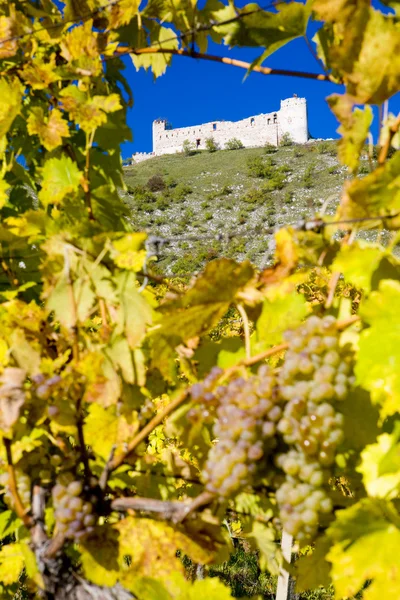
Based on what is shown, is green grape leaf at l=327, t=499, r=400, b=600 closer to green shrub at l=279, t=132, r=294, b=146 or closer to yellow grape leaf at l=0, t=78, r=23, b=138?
yellow grape leaf at l=0, t=78, r=23, b=138

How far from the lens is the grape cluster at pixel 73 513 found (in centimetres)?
82

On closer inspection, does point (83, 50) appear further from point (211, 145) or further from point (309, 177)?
point (211, 145)

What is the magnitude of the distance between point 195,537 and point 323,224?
1.85 feet

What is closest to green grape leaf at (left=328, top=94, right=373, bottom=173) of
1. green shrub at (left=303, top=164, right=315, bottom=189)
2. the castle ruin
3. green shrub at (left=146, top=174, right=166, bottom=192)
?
green shrub at (left=303, top=164, right=315, bottom=189)

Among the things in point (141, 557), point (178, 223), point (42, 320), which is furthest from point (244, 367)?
point (178, 223)

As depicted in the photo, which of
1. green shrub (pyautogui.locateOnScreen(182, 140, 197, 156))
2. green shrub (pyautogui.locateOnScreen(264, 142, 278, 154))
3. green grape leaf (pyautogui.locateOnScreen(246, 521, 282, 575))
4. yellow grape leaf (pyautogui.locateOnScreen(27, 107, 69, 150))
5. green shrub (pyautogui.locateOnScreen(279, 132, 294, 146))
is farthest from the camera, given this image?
green shrub (pyautogui.locateOnScreen(182, 140, 197, 156))

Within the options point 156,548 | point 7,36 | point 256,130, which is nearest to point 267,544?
point 156,548

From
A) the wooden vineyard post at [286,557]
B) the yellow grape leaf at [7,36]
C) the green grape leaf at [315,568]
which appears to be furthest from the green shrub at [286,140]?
the green grape leaf at [315,568]

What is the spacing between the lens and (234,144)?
52.9m

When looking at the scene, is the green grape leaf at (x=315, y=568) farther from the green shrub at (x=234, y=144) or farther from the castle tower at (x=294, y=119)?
the castle tower at (x=294, y=119)

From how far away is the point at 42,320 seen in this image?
3.43 ft

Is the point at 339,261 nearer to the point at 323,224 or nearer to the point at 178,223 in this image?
the point at 323,224

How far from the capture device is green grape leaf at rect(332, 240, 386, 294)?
29.6 inches

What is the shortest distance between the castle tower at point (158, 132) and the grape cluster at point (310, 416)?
5967 cm
